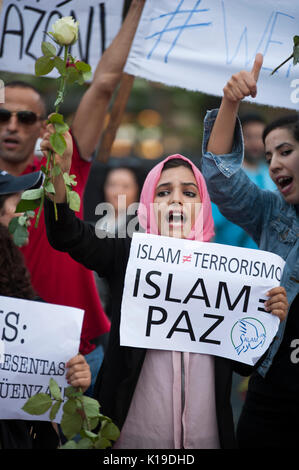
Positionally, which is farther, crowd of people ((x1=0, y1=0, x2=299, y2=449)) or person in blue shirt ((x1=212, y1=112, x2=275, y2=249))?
person in blue shirt ((x1=212, y1=112, x2=275, y2=249))

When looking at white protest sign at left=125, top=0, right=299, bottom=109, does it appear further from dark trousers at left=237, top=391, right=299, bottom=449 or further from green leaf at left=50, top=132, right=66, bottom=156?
dark trousers at left=237, top=391, right=299, bottom=449

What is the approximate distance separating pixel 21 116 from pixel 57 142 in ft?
4.68

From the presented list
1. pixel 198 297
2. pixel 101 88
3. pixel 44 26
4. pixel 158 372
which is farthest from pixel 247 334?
pixel 44 26

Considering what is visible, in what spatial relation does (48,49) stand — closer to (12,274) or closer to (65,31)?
(65,31)

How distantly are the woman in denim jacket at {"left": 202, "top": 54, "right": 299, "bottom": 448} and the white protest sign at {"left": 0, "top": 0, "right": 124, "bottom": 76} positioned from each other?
110 centimetres

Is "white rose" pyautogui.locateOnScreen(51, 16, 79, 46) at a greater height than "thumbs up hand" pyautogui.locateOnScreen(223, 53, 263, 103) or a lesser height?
greater

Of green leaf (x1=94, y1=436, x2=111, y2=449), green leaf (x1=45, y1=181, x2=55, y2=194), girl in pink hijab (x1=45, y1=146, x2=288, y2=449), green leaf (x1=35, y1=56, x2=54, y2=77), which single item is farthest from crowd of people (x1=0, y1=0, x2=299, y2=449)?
green leaf (x1=94, y1=436, x2=111, y2=449)

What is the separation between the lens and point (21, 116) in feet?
12.2

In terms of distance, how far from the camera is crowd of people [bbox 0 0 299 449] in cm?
268

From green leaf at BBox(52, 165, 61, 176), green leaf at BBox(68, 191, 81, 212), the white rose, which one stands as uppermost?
the white rose

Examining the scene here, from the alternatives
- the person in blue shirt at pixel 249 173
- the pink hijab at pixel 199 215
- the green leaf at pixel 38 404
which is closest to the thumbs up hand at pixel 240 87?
the pink hijab at pixel 199 215

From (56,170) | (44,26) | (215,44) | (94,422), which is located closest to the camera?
(94,422)

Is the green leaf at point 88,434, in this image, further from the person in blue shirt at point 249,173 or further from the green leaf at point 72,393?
the person in blue shirt at point 249,173
